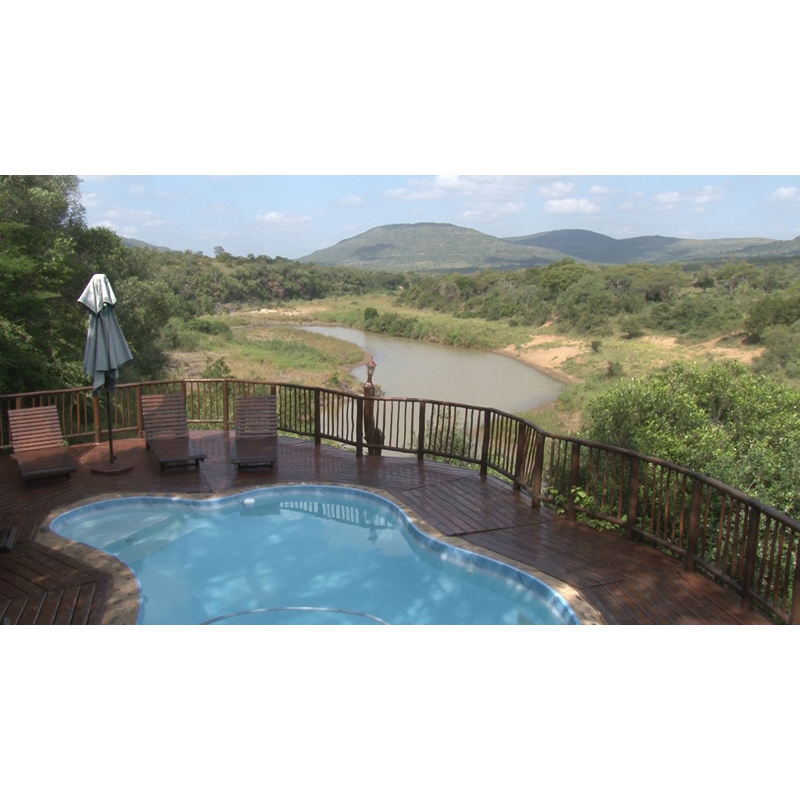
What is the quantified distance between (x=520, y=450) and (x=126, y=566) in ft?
12.1

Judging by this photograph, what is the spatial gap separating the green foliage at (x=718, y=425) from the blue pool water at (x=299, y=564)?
12.1 ft

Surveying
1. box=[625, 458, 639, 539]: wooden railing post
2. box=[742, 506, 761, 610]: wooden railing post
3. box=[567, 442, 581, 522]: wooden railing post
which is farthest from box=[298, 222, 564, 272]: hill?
box=[742, 506, 761, 610]: wooden railing post

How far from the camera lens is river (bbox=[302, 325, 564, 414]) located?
25.2 m

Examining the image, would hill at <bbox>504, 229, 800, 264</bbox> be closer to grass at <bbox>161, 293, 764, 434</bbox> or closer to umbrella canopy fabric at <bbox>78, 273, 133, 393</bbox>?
grass at <bbox>161, 293, 764, 434</bbox>

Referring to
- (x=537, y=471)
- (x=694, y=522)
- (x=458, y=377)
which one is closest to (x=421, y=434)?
(x=537, y=471)

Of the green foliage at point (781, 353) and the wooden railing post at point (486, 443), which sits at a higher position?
the wooden railing post at point (486, 443)

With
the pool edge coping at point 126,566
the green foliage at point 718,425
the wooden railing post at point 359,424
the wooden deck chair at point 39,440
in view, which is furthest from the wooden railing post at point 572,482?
the wooden deck chair at point 39,440

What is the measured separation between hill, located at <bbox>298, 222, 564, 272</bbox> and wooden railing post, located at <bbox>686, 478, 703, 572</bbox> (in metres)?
108

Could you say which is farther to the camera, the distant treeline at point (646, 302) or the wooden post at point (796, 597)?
the distant treeline at point (646, 302)

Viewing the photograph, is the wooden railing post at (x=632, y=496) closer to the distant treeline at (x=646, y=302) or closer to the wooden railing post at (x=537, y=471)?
the wooden railing post at (x=537, y=471)

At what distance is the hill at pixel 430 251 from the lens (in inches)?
4697

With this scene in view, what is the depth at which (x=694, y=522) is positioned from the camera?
4891 mm
